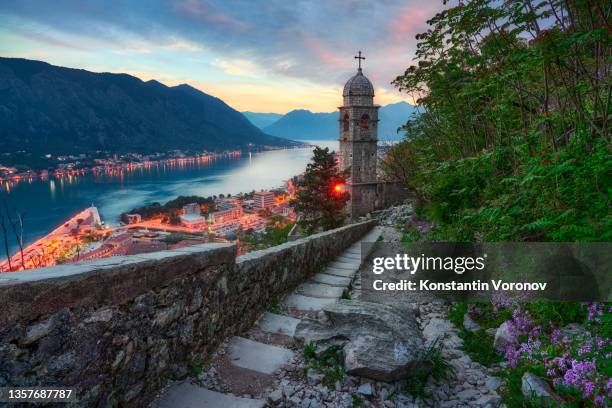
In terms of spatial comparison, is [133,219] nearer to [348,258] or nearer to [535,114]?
[348,258]

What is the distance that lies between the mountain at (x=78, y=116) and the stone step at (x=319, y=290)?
132 metres

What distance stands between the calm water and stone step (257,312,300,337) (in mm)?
38205

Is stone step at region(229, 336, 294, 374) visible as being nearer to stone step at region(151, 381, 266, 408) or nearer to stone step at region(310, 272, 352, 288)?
stone step at region(151, 381, 266, 408)

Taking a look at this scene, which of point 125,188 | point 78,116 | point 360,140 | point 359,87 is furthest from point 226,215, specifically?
point 78,116

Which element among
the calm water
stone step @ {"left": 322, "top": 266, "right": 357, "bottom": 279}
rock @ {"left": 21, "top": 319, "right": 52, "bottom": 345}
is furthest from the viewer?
the calm water

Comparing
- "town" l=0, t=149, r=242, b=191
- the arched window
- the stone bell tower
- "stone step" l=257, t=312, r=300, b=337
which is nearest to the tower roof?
the stone bell tower

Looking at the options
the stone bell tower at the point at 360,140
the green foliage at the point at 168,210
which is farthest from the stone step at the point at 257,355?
the green foliage at the point at 168,210

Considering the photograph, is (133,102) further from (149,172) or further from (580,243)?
(580,243)

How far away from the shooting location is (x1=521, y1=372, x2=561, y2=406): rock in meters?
2.49

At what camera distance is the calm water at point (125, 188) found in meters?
56.5

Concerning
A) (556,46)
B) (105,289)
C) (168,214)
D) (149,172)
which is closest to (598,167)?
(556,46)

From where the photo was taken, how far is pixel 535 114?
489cm

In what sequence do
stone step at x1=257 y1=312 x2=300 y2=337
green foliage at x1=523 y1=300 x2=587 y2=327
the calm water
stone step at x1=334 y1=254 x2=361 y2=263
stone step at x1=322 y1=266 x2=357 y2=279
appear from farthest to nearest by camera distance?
the calm water
stone step at x1=334 y1=254 x2=361 y2=263
stone step at x1=322 y1=266 x2=357 y2=279
stone step at x1=257 y1=312 x2=300 y2=337
green foliage at x1=523 y1=300 x2=587 y2=327

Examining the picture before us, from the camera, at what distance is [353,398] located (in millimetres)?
2697
